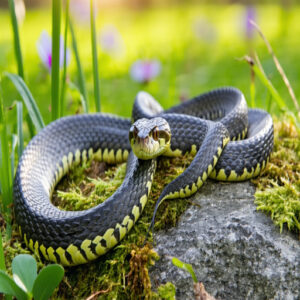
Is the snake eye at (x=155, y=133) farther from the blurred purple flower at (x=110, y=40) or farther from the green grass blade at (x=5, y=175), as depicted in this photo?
the blurred purple flower at (x=110, y=40)

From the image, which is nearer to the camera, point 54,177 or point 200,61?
point 54,177

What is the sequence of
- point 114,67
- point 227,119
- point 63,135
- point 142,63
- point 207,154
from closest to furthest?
point 207,154 → point 227,119 → point 63,135 → point 142,63 → point 114,67

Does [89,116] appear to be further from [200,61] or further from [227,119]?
[200,61]

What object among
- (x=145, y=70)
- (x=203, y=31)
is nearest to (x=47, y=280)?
(x=145, y=70)

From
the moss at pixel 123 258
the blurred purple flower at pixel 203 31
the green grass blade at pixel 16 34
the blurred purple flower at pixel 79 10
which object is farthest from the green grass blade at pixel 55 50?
the blurred purple flower at pixel 203 31

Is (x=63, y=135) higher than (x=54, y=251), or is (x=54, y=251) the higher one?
(x=63, y=135)

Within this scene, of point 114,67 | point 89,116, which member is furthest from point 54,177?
point 114,67

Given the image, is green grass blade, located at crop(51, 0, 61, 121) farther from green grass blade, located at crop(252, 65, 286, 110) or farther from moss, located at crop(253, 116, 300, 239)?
moss, located at crop(253, 116, 300, 239)
